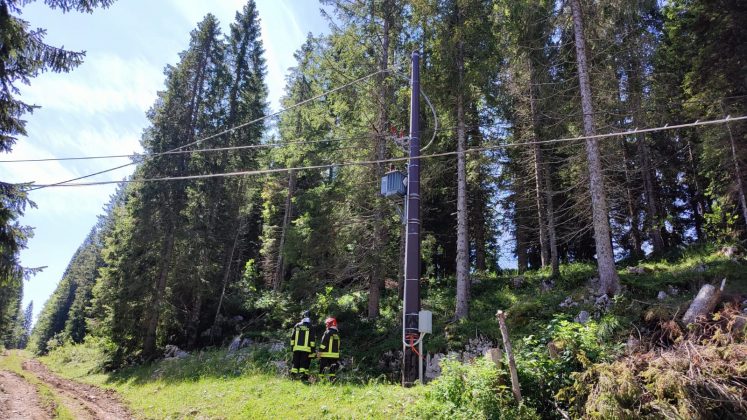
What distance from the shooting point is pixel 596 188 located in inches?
510

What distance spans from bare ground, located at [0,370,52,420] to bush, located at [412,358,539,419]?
836 centimetres

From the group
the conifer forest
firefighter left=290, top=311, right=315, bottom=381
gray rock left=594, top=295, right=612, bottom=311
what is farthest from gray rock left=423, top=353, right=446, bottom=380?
gray rock left=594, top=295, right=612, bottom=311

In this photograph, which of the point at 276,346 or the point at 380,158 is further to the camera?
the point at 380,158

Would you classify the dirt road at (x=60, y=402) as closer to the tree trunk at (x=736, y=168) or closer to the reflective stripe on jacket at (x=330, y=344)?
the reflective stripe on jacket at (x=330, y=344)

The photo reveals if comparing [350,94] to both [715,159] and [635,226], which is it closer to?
[715,159]

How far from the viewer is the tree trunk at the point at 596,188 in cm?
1254

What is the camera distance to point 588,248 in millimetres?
28391

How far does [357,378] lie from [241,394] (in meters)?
2.69

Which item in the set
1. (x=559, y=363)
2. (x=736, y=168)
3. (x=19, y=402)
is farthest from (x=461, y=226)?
(x=19, y=402)

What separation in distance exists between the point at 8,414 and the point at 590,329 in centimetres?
1158

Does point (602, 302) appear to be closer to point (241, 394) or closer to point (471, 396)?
point (471, 396)

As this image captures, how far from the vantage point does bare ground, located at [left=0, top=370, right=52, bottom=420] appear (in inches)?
367

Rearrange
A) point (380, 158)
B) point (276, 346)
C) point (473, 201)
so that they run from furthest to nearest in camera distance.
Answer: point (473, 201), point (380, 158), point (276, 346)

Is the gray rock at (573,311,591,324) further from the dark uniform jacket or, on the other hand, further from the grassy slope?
the dark uniform jacket
